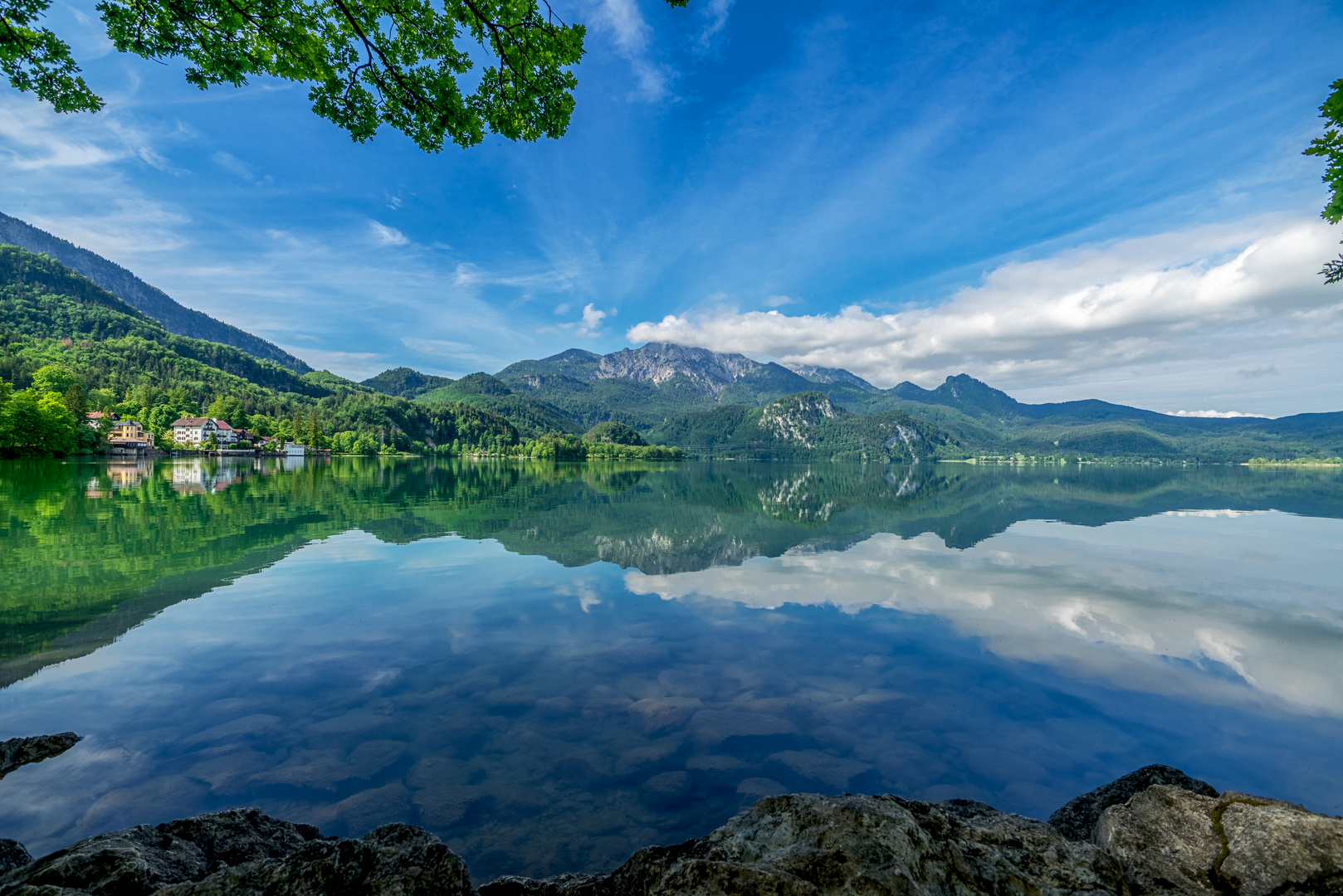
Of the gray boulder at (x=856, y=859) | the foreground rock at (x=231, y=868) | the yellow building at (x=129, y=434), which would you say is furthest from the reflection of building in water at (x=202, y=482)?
the yellow building at (x=129, y=434)

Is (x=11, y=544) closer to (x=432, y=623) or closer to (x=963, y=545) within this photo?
(x=432, y=623)

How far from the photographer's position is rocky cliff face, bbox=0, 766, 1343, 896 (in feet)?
10.8

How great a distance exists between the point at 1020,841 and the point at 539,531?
89.1 ft

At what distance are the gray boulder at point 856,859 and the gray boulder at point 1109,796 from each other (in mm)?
1682

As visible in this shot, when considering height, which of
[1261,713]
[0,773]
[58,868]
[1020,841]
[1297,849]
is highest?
[58,868]

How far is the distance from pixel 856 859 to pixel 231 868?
3.90m

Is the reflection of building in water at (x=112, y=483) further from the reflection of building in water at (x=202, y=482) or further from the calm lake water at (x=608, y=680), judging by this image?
the calm lake water at (x=608, y=680)

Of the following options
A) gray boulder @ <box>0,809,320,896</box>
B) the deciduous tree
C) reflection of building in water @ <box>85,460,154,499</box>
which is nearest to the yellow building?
reflection of building in water @ <box>85,460,154,499</box>

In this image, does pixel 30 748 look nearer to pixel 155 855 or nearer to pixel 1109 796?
pixel 155 855

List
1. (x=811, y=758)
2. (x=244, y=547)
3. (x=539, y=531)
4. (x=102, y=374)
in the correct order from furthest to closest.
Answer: (x=102, y=374), (x=539, y=531), (x=244, y=547), (x=811, y=758)

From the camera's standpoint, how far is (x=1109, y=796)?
5.95 m

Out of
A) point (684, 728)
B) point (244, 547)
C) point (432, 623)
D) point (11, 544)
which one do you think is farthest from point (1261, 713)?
point (11, 544)

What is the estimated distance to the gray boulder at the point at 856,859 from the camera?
3373 mm

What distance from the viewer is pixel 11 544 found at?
18.8 meters
